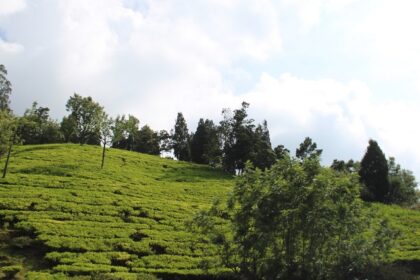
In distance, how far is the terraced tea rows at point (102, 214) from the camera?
37219 millimetres

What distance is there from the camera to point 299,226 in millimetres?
29516

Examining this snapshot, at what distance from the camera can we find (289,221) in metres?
29.6

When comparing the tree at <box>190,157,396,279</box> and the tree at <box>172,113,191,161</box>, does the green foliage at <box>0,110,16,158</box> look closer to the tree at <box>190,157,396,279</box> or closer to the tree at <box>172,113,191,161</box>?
the tree at <box>190,157,396,279</box>

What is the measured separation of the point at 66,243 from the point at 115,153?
46.0 m

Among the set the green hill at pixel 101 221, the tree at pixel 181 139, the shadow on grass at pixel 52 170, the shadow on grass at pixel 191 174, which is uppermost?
the tree at pixel 181 139

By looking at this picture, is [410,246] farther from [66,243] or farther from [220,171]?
[220,171]

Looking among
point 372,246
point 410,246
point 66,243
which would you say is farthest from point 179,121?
point 372,246

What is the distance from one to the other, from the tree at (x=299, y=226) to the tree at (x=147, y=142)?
301 ft

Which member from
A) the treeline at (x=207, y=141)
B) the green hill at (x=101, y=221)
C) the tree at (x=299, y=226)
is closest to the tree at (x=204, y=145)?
the treeline at (x=207, y=141)

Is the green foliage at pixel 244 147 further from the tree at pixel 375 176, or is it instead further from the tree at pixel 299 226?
the tree at pixel 299 226

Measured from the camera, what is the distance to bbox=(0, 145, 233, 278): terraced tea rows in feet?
122

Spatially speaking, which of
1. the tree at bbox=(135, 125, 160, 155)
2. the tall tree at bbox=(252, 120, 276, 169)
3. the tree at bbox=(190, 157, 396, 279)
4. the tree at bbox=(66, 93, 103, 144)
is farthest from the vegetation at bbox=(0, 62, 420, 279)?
the tree at bbox=(135, 125, 160, 155)

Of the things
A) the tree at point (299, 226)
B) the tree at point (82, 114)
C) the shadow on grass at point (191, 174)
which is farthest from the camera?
the tree at point (82, 114)

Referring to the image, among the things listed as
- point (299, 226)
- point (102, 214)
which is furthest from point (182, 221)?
point (299, 226)
